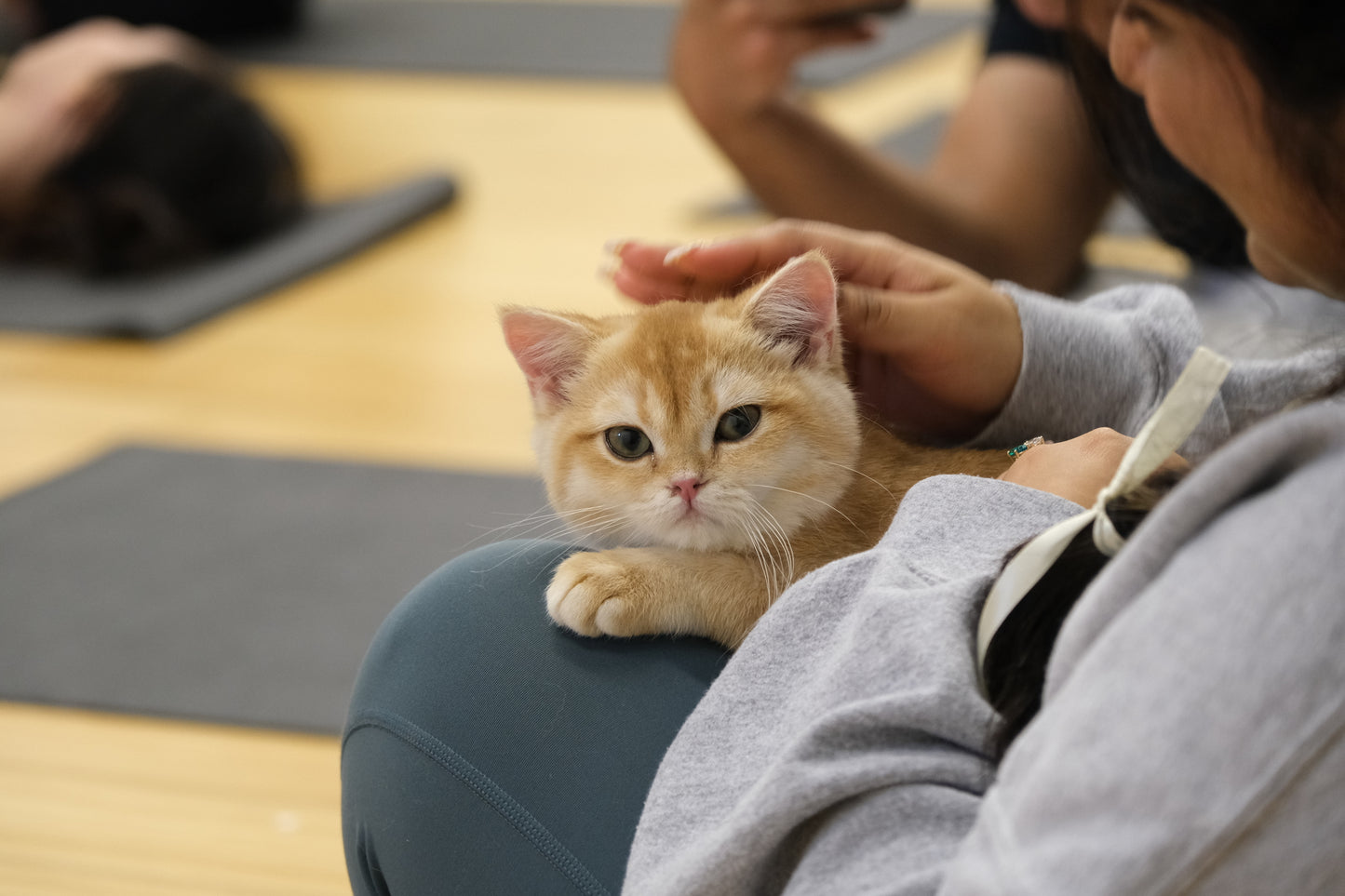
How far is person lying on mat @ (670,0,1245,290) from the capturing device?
1.56m

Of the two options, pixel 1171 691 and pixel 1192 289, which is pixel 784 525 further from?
pixel 1192 289

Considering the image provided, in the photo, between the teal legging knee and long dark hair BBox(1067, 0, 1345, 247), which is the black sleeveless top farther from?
the teal legging knee

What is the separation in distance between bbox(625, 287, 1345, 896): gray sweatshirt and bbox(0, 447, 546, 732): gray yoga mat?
79 centimetres

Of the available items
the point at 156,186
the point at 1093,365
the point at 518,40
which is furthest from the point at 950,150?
the point at 518,40

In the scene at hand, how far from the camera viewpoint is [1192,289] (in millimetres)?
1725

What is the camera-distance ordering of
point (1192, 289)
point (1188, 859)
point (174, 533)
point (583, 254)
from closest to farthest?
point (1188, 859) → point (1192, 289) → point (174, 533) → point (583, 254)

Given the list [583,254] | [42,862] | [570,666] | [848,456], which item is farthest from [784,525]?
[583,254]

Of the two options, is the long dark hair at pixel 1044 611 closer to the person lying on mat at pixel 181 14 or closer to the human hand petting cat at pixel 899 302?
the human hand petting cat at pixel 899 302

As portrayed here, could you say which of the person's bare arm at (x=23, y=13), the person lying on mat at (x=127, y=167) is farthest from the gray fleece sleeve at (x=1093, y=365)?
the person's bare arm at (x=23, y=13)

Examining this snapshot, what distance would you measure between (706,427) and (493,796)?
13.5 inches

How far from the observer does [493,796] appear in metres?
0.79

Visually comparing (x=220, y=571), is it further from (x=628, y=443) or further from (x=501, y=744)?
(x=501, y=744)

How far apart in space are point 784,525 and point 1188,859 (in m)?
0.53

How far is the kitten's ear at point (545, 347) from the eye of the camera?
3.31ft
